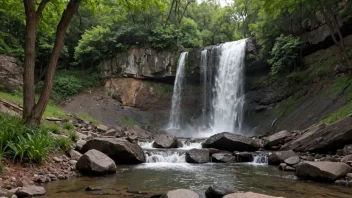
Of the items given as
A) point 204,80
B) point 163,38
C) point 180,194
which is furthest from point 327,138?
point 163,38

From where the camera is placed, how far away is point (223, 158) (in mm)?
12789

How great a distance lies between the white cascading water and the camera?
24.4 meters

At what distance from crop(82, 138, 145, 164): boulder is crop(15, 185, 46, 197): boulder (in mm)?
4647

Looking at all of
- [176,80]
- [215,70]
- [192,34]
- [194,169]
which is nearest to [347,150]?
[194,169]

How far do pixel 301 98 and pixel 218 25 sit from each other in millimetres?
22593

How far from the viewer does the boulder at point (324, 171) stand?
8.10m

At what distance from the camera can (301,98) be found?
774 inches

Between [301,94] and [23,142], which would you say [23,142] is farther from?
[301,94]

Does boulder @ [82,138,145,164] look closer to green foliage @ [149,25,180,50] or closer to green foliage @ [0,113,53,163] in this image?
green foliage @ [0,113,53,163]

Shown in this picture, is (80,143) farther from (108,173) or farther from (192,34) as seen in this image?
(192,34)

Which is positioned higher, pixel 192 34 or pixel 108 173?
pixel 192 34

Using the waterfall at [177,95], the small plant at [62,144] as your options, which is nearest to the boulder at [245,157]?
the small plant at [62,144]

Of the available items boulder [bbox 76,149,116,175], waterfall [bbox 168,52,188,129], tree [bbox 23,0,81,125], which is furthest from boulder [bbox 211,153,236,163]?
waterfall [bbox 168,52,188,129]

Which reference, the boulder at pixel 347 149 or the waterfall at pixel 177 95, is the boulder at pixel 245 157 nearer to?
the boulder at pixel 347 149
